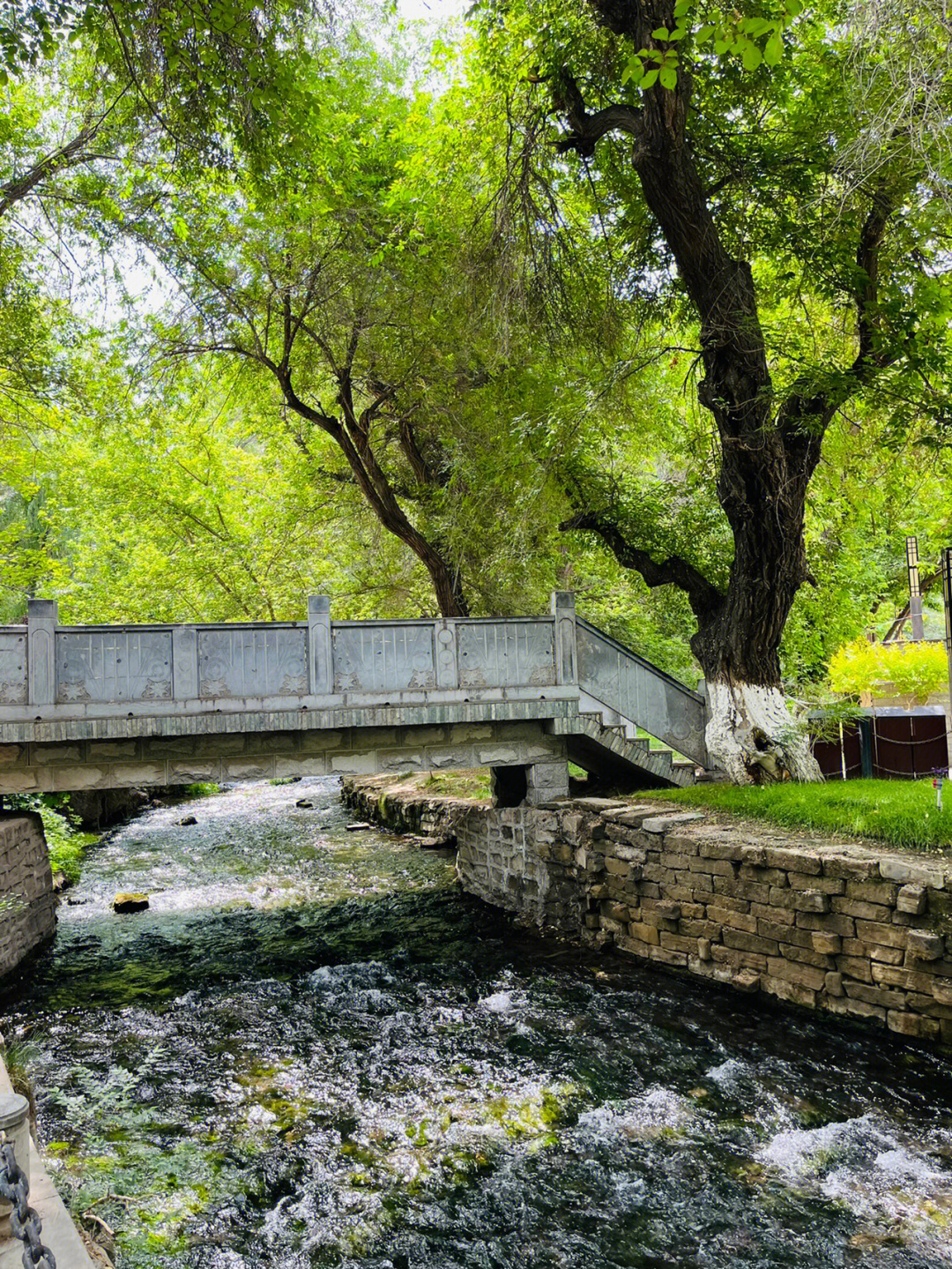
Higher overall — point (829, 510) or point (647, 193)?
point (647, 193)

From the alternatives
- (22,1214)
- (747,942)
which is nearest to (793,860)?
(747,942)

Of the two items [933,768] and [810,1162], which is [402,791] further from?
[810,1162]

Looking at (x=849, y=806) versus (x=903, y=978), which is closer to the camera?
(x=903, y=978)

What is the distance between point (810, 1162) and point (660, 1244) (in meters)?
1.32

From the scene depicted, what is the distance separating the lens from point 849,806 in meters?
9.23

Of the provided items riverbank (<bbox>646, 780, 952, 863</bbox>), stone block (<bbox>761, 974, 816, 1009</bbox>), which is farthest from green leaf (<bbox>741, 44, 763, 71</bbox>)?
stone block (<bbox>761, 974, 816, 1009</bbox>)

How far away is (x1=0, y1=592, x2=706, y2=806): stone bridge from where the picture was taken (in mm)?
9883

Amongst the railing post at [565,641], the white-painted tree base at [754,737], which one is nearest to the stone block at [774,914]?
the white-painted tree base at [754,737]

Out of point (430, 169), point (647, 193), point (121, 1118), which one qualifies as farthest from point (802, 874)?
point (430, 169)

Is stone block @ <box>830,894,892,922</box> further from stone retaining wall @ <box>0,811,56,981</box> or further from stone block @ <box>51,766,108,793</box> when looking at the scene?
stone retaining wall @ <box>0,811,56,981</box>

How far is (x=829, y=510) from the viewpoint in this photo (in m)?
15.0

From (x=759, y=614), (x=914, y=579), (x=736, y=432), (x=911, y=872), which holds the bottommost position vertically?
(x=911, y=872)

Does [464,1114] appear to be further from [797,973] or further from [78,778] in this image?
[78,778]

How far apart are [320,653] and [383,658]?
32.0 inches
